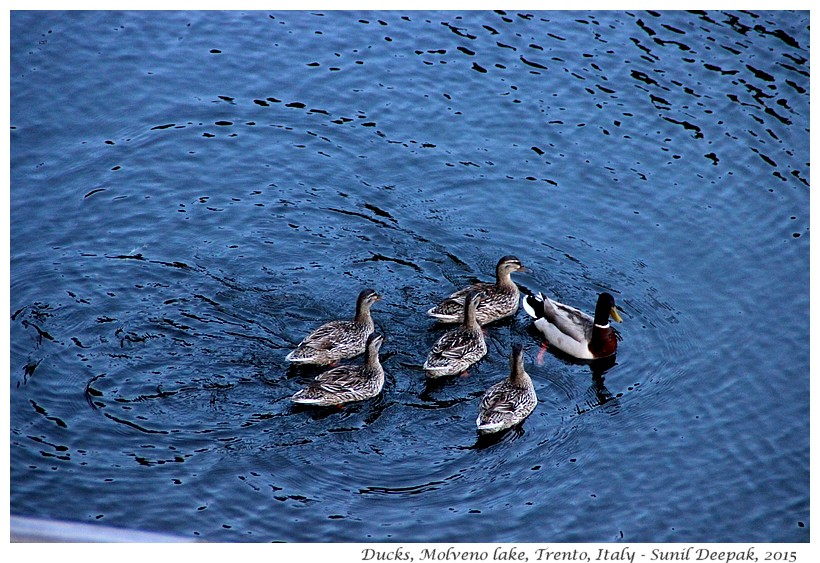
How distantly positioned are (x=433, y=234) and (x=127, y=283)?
4799mm

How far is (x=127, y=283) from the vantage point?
1558 cm

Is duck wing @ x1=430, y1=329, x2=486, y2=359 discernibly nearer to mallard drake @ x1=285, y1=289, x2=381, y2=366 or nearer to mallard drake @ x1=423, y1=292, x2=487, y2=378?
mallard drake @ x1=423, y1=292, x2=487, y2=378

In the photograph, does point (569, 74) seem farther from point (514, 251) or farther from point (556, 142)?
point (514, 251)

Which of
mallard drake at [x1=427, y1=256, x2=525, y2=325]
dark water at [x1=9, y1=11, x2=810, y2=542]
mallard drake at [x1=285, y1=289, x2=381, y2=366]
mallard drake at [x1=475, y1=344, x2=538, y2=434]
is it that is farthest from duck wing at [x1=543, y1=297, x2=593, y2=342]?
mallard drake at [x1=285, y1=289, x2=381, y2=366]

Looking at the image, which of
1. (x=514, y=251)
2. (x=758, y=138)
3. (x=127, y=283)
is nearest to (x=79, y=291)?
(x=127, y=283)

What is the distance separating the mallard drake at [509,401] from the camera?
531 inches

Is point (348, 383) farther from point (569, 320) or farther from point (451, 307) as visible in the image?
point (569, 320)

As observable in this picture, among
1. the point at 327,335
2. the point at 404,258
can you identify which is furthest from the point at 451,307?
the point at 327,335

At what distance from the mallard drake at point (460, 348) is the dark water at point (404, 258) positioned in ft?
0.88

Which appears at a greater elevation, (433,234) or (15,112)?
(433,234)

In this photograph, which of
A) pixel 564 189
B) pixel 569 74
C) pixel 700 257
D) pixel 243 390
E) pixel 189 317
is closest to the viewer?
pixel 243 390

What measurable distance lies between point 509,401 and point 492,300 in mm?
2532

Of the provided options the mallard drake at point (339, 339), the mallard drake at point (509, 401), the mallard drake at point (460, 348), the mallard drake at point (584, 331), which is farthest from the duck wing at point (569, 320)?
the mallard drake at point (339, 339)

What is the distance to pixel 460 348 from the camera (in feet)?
47.8
